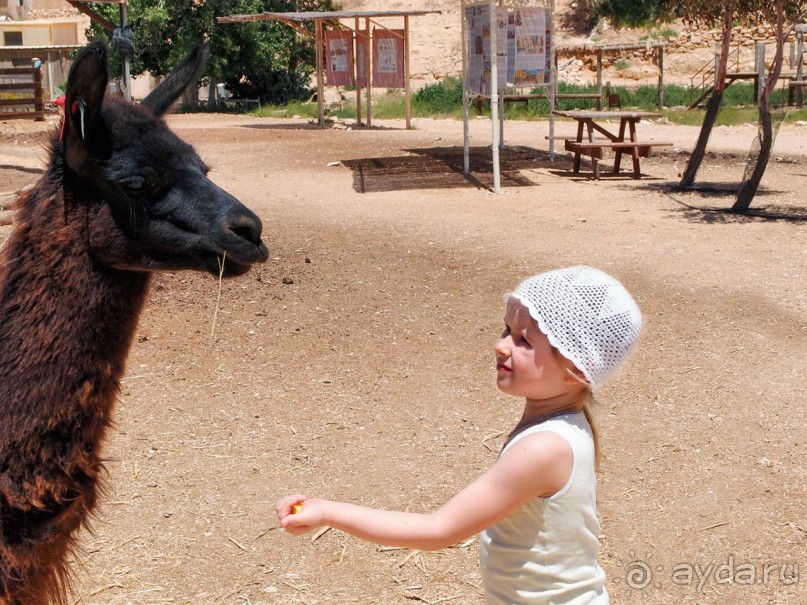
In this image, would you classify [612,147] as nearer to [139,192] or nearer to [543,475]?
[139,192]

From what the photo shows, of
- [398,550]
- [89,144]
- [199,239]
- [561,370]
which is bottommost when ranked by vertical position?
[398,550]

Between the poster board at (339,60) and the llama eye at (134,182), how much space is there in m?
19.0

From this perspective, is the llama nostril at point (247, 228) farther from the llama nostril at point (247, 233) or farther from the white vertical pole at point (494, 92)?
the white vertical pole at point (494, 92)

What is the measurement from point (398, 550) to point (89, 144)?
6.76 feet

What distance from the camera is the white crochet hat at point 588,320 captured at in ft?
6.23

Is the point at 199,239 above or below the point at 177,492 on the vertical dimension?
above

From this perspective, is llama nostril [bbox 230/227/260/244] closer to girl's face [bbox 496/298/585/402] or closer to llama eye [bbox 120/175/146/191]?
llama eye [bbox 120/175/146/191]

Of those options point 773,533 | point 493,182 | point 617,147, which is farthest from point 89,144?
point 617,147

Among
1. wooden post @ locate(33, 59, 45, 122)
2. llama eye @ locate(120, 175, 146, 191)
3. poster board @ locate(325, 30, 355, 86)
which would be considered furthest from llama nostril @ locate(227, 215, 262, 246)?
wooden post @ locate(33, 59, 45, 122)

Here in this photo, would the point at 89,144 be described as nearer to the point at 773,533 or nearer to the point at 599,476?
the point at 599,476

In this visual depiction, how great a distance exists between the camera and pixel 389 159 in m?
14.4

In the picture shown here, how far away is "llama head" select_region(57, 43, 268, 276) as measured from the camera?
2.56 m

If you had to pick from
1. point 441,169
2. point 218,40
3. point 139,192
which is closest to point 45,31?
point 218,40

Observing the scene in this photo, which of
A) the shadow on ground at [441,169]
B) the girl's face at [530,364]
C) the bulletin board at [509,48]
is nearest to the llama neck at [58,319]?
the girl's face at [530,364]
